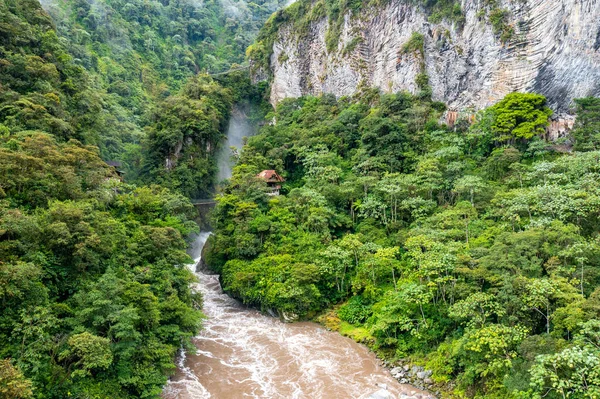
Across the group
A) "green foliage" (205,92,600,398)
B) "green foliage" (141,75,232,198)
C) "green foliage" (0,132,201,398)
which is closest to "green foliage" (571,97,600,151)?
"green foliage" (205,92,600,398)

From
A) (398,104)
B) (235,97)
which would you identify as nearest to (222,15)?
(235,97)

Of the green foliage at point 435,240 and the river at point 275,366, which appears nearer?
the green foliage at point 435,240

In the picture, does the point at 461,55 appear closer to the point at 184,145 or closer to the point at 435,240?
the point at 435,240

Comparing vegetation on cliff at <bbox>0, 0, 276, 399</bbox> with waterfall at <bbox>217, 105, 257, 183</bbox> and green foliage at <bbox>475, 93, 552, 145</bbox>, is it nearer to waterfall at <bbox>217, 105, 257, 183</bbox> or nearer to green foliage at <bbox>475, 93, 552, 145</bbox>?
waterfall at <bbox>217, 105, 257, 183</bbox>

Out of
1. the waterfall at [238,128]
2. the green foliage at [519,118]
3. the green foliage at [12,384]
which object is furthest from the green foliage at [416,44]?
the green foliage at [12,384]

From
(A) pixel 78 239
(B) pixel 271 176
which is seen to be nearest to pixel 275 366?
(A) pixel 78 239

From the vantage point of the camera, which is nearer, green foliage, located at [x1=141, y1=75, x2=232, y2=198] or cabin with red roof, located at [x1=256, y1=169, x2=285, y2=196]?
cabin with red roof, located at [x1=256, y1=169, x2=285, y2=196]

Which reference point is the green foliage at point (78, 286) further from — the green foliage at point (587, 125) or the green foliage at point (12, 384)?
the green foliage at point (587, 125)
